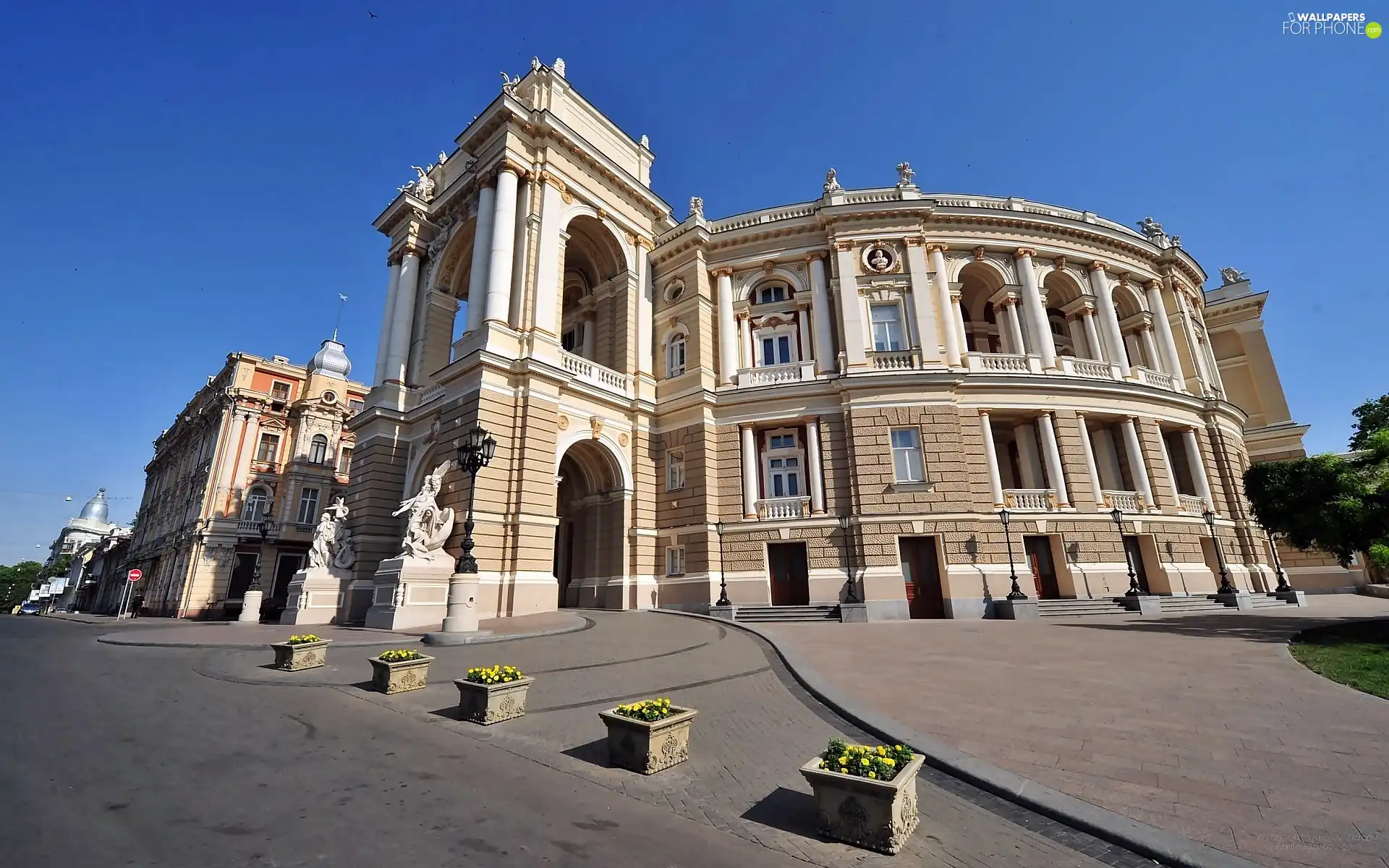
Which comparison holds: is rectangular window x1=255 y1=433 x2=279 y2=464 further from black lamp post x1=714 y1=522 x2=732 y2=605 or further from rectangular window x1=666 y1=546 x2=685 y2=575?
black lamp post x1=714 y1=522 x2=732 y2=605

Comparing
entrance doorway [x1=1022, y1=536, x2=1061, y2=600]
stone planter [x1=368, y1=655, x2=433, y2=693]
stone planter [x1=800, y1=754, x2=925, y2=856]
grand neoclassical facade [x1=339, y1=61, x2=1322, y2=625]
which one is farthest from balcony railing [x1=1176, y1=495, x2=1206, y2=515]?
stone planter [x1=368, y1=655, x2=433, y2=693]

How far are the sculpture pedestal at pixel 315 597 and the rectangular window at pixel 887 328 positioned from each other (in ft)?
75.3

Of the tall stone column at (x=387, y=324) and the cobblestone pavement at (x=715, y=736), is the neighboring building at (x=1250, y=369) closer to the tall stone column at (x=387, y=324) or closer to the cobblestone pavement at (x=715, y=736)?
the cobblestone pavement at (x=715, y=736)

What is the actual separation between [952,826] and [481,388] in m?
18.4

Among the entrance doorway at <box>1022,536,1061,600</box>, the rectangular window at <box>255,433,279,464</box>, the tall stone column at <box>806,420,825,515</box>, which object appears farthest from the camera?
the rectangular window at <box>255,433,279,464</box>

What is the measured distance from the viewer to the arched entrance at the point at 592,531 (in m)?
23.0

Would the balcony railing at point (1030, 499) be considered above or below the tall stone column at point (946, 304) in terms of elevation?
below

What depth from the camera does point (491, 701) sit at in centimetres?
653

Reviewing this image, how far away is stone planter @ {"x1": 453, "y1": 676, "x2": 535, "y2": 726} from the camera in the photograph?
21.4 feet

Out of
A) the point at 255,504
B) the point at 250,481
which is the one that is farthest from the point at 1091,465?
the point at 250,481

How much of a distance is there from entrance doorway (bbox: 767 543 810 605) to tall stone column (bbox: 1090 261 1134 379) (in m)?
16.6

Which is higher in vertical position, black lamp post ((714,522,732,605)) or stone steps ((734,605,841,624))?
black lamp post ((714,522,732,605))

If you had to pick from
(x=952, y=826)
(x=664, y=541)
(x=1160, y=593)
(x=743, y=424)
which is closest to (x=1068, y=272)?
(x=1160, y=593)

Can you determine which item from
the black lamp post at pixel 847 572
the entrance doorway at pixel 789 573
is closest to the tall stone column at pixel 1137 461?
the black lamp post at pixel 847 572
